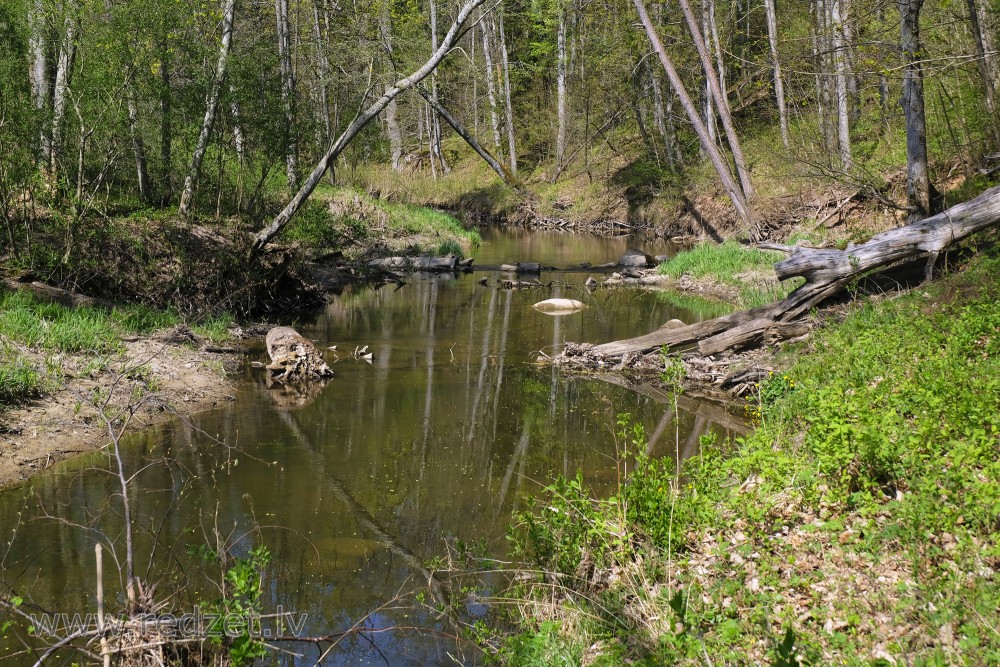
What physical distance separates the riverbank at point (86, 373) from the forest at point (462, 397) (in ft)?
0.16

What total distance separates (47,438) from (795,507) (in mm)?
6899

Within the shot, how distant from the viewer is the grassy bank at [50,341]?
820 cm

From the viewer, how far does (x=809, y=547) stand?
189 inches

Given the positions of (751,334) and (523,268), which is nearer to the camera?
(751,334)

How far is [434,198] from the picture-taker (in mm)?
38969

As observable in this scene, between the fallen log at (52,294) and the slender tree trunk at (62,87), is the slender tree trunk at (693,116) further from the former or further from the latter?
the fallen log at (52,294)

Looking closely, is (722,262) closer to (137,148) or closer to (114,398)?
(137,148)

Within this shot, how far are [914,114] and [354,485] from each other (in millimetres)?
10114

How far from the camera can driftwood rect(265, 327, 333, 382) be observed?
35.6 feet


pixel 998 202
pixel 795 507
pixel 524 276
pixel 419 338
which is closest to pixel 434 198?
pixel 524 276

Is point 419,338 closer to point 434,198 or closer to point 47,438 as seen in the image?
point 47,438

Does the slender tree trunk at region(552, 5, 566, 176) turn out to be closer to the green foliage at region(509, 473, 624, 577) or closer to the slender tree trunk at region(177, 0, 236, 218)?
the slender tree trunk at region(177, 0, 236, 218)

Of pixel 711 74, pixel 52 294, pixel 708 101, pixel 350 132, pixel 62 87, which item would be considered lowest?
pixel 52 294

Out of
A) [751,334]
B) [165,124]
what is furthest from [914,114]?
[165,124]
